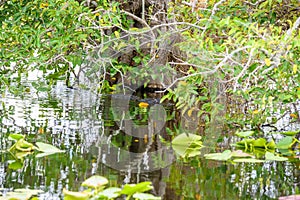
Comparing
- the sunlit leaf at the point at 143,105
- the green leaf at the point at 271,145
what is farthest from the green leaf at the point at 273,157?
the sunlit leaf at the point at 143,105

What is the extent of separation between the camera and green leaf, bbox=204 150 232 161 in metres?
3.33

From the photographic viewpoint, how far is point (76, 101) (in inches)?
212

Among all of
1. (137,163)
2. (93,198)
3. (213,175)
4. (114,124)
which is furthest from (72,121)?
(93,198)

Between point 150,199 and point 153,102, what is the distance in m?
3.19

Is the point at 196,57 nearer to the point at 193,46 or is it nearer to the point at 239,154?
the point at 193,46

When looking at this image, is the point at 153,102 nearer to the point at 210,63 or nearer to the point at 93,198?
the point at 210,63

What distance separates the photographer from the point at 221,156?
11.0ft

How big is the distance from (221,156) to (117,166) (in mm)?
623

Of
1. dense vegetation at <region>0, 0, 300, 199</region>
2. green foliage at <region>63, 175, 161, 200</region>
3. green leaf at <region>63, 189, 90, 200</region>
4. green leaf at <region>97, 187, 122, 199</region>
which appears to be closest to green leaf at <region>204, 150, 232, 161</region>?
dense vegetation at <region>0, 0, 300, 199</region>

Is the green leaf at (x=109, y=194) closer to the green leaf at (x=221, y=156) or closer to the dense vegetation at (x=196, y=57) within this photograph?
the dense vegetation at (x=196, y=57)

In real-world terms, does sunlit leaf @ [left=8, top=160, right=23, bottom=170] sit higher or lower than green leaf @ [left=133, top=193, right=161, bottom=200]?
higher

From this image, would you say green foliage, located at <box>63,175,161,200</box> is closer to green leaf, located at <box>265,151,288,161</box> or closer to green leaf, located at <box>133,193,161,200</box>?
green leaf, located at <box>133,193,161,200</box>

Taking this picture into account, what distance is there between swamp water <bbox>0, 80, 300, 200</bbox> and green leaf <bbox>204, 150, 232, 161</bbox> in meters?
0.06

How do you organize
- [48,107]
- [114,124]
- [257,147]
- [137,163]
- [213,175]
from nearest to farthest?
[213,175] → [137,163] → [257,147] → [114,124] → [48,107]
